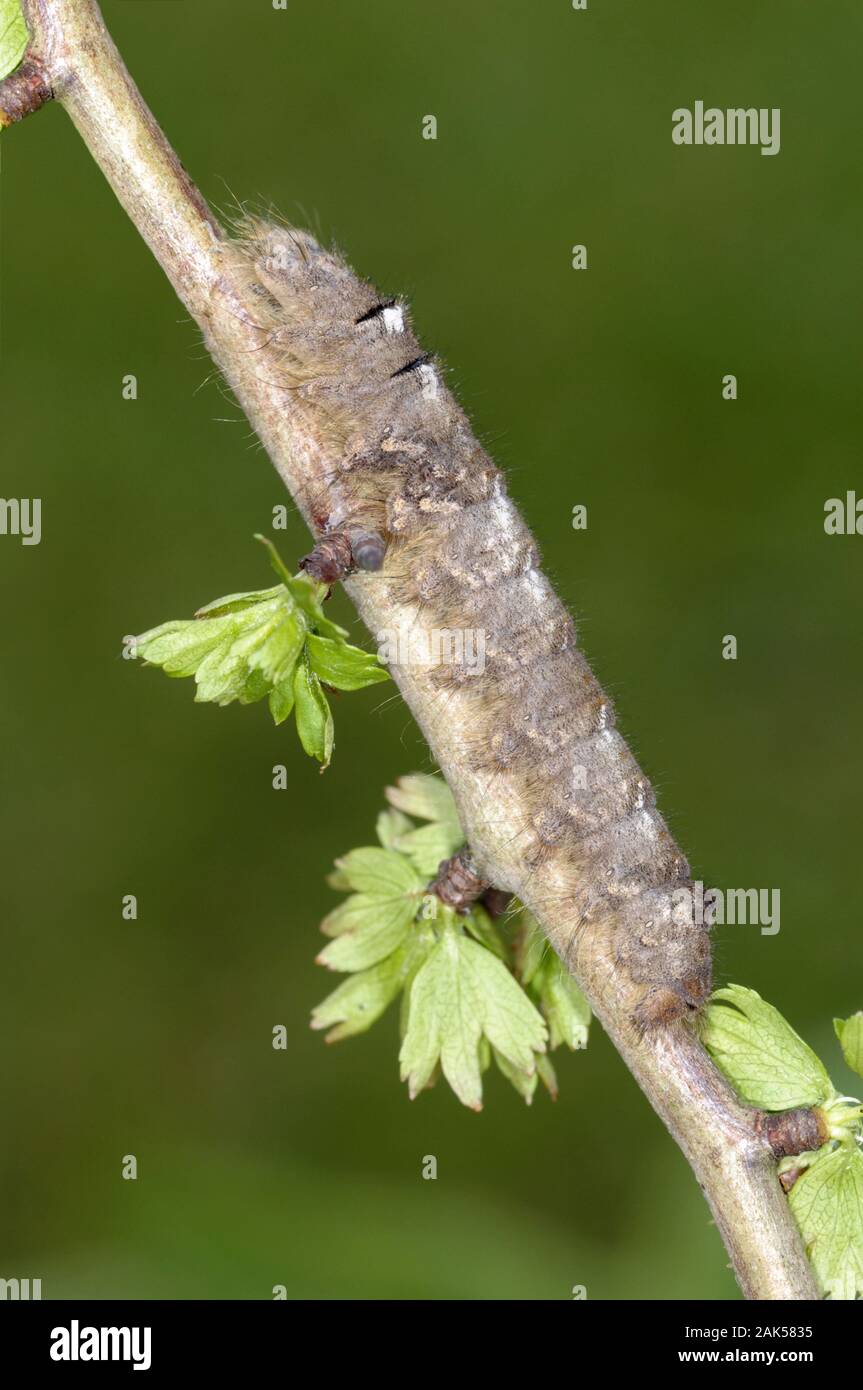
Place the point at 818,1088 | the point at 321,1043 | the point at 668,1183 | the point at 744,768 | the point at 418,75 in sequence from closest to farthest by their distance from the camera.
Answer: the point at 818,1088 < the point at 668,1183 < the point at 321,1043 < the point at 744,768 < the point at 418,75

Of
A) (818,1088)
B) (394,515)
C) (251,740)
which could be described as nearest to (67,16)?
(394,515)

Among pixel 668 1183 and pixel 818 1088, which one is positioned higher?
pixel 818 1088

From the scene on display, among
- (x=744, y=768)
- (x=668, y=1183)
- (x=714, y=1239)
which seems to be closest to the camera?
(x=714, y=1239)

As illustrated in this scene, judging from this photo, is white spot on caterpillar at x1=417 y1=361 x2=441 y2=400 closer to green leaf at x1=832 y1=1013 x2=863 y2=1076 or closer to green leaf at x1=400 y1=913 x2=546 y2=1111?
green leaf at x1=400 y1=913 x2=546 y2=1111

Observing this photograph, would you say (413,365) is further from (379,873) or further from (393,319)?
(379,873)

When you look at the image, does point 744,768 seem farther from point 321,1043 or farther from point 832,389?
point 321,1043
